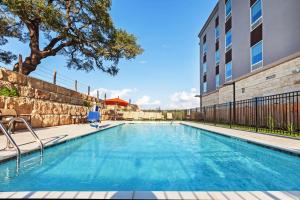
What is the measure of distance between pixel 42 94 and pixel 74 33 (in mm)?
6603

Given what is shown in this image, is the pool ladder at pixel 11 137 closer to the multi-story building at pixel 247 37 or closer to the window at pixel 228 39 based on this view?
the multi-story building at pixel 247 37

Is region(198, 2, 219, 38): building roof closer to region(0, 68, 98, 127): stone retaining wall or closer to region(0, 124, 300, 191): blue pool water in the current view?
region(0, 68, 98, 127): stone retaining wall

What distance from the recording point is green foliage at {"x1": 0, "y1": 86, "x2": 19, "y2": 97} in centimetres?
976

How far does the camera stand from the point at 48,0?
1655 centimetres

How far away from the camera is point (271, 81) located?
1364 centimetres

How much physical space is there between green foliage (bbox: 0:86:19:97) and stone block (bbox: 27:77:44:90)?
1.57m

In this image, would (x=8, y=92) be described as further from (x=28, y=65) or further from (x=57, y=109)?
(x=28, y=65)

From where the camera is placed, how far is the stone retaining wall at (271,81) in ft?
37.5

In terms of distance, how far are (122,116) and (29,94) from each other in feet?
59.9

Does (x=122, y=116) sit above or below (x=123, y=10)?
below

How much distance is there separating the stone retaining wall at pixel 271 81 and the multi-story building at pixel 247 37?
0.40 meters

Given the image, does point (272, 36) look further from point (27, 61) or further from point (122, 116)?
point (122, 116)

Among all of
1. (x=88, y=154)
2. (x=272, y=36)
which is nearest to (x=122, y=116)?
(x=272, y=36)

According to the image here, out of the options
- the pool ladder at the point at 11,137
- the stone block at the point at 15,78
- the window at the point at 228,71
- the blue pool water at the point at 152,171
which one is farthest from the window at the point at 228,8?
the pool ladder at the point at 11,137
